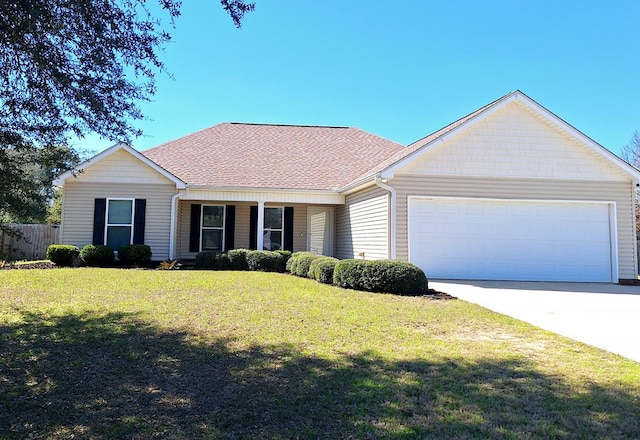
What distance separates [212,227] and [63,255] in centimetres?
519

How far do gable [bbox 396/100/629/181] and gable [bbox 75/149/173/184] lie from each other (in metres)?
9.34

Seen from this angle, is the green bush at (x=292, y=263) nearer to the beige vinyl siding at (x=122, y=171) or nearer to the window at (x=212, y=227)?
the window at (x=212, y=227)

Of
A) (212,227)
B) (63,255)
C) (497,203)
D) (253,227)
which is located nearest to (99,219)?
(63,255)

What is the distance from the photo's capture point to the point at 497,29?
13.6 meters

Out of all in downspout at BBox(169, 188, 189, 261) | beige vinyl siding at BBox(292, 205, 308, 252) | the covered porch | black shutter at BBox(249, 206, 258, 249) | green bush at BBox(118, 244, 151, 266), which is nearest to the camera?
green bush at BBox(118, 244, 151, 266)

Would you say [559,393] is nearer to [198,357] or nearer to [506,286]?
[198,357]

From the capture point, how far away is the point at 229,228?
54.4 feet

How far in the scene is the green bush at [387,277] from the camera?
30.9 feet

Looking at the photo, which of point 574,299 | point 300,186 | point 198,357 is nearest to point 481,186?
point 574,299

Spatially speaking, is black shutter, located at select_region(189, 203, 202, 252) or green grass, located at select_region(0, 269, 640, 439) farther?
black shutter, located at select_region(189, 203, 202, 252)

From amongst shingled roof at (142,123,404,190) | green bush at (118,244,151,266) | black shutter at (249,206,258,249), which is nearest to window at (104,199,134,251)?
green bush at (118,244,151,266)

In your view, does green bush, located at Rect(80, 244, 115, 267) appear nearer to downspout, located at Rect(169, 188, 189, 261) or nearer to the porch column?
downspout, located at Rect(169, 188, 189, 261)

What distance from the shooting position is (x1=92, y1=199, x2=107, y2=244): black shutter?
1435 centimetres

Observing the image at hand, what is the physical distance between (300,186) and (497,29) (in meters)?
8.55
